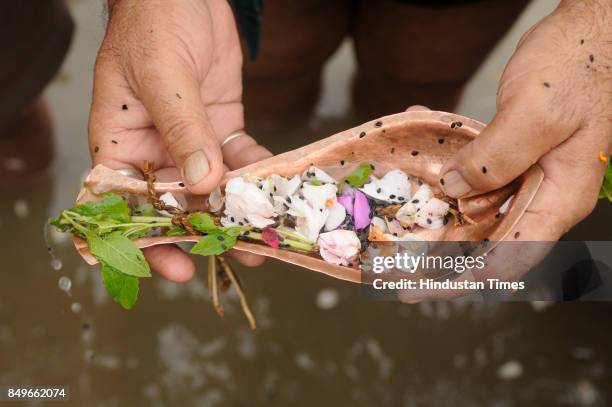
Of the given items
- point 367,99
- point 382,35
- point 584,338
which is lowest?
point 584,338

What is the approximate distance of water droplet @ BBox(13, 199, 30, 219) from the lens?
226cm

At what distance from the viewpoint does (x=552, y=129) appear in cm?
108

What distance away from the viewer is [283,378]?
78.2 inches

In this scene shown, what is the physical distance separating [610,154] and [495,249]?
0.33 meters

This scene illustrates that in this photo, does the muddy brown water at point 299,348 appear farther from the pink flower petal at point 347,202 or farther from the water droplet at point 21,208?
the pink flower petal at point 347,202

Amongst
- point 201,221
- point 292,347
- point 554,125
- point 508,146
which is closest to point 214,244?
point 201,221

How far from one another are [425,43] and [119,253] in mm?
1225

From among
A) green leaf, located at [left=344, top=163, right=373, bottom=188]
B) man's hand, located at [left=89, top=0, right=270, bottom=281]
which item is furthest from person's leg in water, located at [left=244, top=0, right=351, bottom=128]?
green leaf, located at [left=344, top=163, right=373, bottom=188]

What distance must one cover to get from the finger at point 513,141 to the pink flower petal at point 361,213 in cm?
21

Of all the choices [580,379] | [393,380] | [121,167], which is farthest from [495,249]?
[580,379]

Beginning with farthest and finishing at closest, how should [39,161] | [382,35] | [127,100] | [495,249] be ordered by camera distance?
[39,161]
[382,35]
[127,100]
[495,249]

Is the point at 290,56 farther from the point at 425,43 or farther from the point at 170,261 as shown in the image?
the point at 170,261

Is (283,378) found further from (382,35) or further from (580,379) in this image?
(382,35)

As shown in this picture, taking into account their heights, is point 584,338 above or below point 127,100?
below
